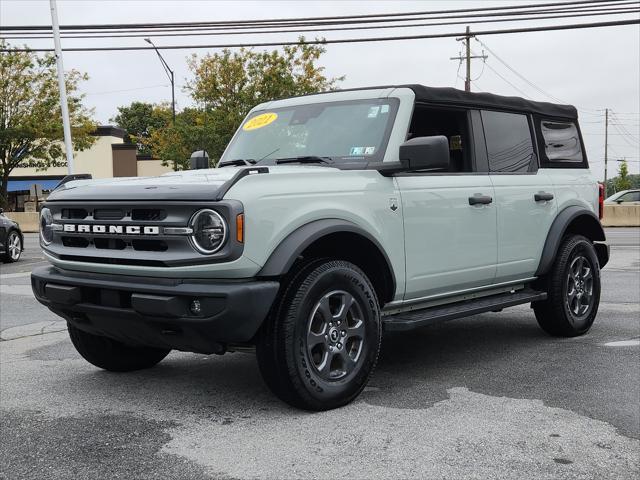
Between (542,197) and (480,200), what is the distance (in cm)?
93

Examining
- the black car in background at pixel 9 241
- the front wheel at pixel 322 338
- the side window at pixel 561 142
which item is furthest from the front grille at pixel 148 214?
the black car in background at pixel 9 241

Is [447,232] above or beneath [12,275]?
above

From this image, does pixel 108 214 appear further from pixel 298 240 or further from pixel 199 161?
pixel 199 161

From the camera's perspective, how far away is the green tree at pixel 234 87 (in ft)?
121

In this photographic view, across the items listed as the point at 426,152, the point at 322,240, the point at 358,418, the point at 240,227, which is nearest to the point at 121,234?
the point at 240,227

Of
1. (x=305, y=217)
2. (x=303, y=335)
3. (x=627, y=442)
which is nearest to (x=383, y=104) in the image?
(x=305, y=217)

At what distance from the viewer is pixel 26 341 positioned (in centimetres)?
702

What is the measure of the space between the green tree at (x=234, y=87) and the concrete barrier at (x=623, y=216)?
14.9 m

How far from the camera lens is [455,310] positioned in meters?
5.40

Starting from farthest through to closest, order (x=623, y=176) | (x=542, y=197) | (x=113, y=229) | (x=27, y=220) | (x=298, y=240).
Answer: (x=623, y=176) → (x=27, y=220) → (x=542, y=197) → (x=113, y=229) → (x=298, y=240)

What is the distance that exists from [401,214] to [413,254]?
0.93 ft

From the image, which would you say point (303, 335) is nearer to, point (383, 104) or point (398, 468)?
point (398, 468)

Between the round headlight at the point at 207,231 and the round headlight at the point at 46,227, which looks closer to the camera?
the round headlight at the point at 207,231

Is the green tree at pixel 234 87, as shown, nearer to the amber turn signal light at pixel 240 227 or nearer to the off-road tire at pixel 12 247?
the off-road tire at pixel 12 247
